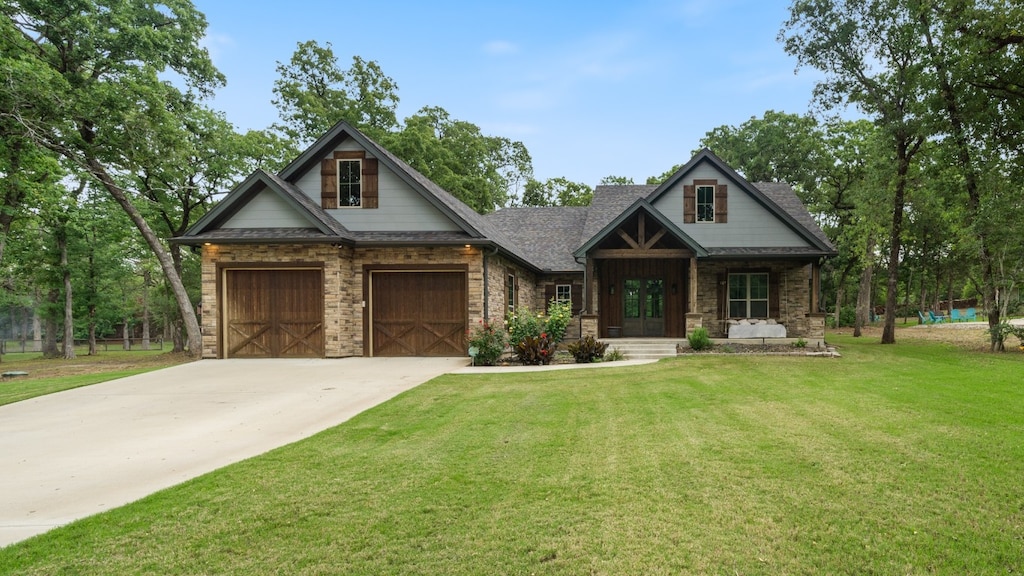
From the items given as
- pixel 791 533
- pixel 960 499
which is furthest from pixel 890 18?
pixel 791 533

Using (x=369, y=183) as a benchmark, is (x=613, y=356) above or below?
below

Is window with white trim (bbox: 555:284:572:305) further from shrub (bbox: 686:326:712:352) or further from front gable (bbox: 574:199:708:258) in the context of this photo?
shrub (bbox: 686:326:712:352)

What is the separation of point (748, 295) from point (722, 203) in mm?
3250

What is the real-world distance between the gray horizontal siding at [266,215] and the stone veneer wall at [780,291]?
1270cm

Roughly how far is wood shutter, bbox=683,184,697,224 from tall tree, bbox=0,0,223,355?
1761 centimetres

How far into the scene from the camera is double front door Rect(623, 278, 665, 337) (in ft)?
57.2

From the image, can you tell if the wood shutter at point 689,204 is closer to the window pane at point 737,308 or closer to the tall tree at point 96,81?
the window pane at point 737,308

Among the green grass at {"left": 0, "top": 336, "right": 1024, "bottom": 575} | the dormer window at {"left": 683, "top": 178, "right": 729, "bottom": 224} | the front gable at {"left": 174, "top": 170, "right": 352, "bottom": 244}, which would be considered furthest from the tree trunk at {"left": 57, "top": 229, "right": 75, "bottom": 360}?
the dormer window at {"left": 683, "top": 178, "right": 729, "bottom": 224}

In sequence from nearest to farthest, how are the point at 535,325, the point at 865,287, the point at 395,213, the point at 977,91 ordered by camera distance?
the point at 977,91, the point at 535,325, the point at 395,213, the point at 865,287

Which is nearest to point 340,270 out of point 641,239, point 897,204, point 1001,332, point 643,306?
point 641,239

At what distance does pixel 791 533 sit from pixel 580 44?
1574cm

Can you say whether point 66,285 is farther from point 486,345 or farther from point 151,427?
point 151,427

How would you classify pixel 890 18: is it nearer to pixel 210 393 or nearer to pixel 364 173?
pixel 364 173

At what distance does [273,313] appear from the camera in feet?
43.7
